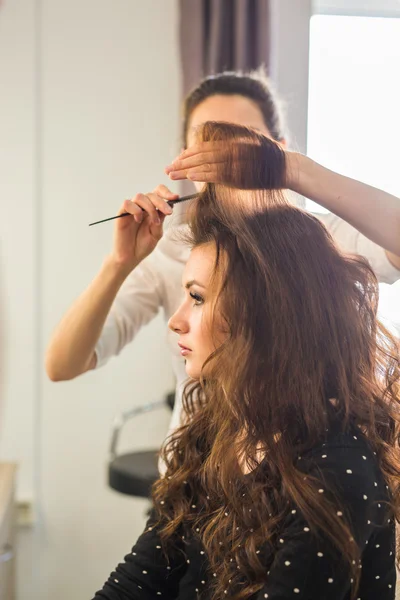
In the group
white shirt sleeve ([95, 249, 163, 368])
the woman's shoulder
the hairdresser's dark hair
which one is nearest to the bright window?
the hairdresser's dark hair

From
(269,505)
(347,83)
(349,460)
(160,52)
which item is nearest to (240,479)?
(269,505)

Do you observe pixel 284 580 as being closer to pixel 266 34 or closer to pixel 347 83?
pixel 347 83

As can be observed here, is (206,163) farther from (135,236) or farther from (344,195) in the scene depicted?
(135,236)

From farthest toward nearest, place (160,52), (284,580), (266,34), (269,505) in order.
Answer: (160,52) → (266,34) → (269,505) → (284,580)

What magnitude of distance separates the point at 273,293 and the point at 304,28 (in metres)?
1.47

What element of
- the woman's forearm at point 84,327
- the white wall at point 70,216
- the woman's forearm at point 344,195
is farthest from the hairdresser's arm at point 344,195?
the white wall at point 70,216

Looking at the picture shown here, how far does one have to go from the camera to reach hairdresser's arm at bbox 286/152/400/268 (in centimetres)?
93

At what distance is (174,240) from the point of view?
1.28m

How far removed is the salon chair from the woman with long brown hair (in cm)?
100

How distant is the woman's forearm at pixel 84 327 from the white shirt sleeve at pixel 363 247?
384mm

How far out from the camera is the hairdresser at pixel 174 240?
946mm

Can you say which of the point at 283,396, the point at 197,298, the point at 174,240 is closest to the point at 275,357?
the point at 283,396

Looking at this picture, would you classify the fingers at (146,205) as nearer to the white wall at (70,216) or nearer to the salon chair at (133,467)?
the salon chair at (133,467)

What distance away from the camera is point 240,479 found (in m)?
1.01
